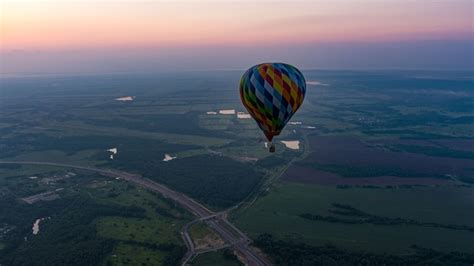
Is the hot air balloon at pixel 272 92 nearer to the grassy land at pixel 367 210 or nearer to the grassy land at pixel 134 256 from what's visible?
the grassy land at pixel 134 256

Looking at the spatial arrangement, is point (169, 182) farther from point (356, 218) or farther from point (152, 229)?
point (356, 218)

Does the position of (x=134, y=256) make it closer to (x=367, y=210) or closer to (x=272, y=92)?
(x=272, y=92)

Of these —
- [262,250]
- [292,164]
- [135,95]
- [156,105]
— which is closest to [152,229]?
[262,250]

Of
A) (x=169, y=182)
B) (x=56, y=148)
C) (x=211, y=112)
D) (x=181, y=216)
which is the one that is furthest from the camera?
(x=211, y=112)

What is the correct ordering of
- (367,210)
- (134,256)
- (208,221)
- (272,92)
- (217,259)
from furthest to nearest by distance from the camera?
(367,210) → (208,221) → (134,256) → (217,259) → (272,92)

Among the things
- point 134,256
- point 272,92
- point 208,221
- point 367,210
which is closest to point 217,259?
point 134,256

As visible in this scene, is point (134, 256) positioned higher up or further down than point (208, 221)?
further down

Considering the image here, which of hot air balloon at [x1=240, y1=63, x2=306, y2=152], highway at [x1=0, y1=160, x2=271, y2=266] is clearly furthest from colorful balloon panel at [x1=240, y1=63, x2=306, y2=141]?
highway at [x1=0, y1=160, x2=271, y2=266]
